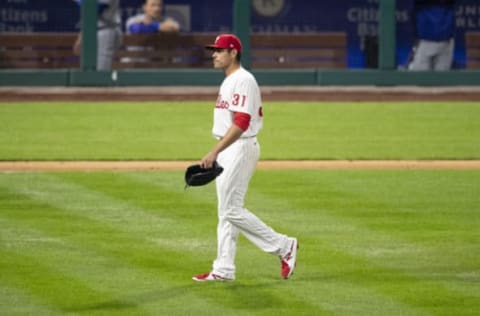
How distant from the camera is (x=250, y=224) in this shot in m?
8.38

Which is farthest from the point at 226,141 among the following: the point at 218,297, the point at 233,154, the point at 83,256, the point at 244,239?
the point at 244,239

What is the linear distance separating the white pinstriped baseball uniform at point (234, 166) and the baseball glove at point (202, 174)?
80mm

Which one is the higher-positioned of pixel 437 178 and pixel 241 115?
pixel 241 115

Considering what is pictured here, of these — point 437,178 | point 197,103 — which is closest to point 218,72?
point 197,103

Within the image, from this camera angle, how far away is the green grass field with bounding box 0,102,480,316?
8031mm

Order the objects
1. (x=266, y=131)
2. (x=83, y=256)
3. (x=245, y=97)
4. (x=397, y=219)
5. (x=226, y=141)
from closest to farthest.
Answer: (x=226, y=141), (x=245, y=97), (x=83, y=256), (x=397, y=219), (x=266, y=131)

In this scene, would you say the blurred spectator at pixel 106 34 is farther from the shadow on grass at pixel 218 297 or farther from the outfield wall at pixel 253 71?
the shadow on grass at pixel 218 297

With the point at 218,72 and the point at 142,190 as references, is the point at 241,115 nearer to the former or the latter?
the point at 142,190

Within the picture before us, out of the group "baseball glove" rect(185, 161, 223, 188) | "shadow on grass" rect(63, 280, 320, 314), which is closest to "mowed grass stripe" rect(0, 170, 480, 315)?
"shadow on grass" rect(63, 280, 320, 314)

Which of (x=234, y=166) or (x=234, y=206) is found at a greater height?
(x=234, y=166)

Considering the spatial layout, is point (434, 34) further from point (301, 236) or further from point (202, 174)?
point (202, 174)

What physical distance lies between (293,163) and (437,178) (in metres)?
1.83

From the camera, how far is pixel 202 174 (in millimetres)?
8328

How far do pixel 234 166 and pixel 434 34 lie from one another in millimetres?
13466
